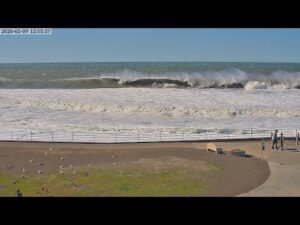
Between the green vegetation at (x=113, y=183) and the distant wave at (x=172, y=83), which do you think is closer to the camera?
the green vegetation at (x=113, y=183)

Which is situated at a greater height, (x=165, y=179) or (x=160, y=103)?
(x=160, y=103)

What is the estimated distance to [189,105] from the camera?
24250mm

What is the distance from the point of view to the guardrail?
1587 cm

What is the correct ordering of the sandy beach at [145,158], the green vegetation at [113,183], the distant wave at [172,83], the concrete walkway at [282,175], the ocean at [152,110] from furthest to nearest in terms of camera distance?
the distant wave at [172,83] < the ocean at [152,110] < the sandy beach at [145,158] < the green vegetation at [113,183] < the concrete walkway at [282,175]

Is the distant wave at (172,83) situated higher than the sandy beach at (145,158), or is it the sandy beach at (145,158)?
the distant wave at (172,83)

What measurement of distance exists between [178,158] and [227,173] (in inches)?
83.2

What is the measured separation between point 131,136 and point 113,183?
19.9ft

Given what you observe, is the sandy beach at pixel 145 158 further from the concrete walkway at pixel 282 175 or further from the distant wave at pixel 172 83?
the distant wave at pixel 172 83

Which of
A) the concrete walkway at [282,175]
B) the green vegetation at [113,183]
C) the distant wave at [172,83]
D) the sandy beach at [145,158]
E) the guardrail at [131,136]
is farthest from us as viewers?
the distant wave at [172,83]

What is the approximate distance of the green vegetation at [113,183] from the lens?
388 inches

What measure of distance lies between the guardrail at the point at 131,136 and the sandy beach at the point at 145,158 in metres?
0.56

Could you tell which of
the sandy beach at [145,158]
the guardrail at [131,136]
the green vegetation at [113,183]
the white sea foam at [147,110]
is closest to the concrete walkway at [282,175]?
the sandy beach at [145,158]
